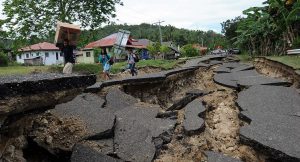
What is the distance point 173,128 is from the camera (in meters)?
5.04

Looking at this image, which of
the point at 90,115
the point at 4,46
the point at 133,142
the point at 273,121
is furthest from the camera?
the point at 4,46

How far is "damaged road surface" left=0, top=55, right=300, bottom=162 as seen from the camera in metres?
3.62

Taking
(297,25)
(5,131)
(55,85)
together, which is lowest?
(5,131)

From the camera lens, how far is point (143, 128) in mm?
5000

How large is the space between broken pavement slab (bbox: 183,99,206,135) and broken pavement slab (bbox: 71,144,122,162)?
1.26 meters

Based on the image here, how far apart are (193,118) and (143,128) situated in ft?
2.61

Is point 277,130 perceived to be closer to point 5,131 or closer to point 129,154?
point 129,154

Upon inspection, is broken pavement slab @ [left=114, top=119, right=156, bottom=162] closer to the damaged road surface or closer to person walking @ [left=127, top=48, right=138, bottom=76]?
the damaged road surface

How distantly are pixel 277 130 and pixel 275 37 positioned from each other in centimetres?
1532

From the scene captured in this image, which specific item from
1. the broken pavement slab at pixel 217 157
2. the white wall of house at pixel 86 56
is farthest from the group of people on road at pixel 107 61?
the white wall of house at pixel 86 56

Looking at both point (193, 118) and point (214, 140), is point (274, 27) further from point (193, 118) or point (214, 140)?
point (214, 140)

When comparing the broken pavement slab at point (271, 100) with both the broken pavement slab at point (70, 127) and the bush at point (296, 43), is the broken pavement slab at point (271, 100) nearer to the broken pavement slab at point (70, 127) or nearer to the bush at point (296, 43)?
the broken pavement slab at point (70, 127)

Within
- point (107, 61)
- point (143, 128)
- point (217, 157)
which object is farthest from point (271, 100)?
point (107, 61)

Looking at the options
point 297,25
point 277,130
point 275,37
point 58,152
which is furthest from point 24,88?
point 275,37
